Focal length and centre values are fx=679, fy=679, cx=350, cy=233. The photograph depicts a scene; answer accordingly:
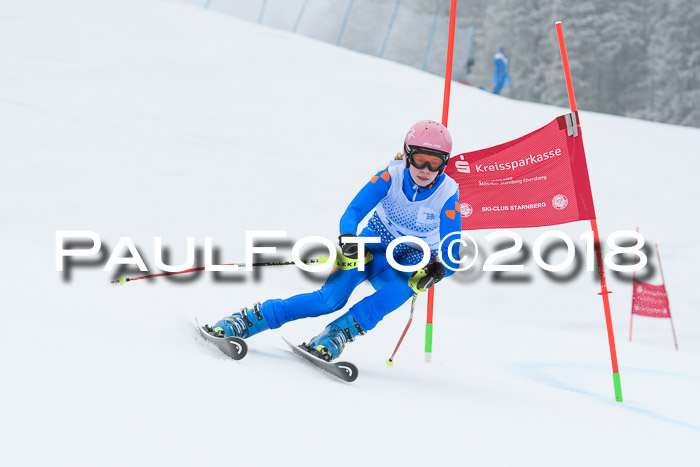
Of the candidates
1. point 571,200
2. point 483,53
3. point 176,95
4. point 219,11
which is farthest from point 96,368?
point 483,53

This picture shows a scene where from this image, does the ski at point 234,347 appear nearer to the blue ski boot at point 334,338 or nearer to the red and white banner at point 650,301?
the blue ski boot at point 334,338

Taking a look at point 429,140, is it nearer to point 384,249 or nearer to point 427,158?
point 427,158

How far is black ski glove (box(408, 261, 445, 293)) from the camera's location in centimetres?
356

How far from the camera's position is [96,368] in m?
2.19

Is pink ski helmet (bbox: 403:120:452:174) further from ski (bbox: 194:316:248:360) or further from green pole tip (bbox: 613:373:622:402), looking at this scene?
green pole tip (bbox: 613:373:622:402)

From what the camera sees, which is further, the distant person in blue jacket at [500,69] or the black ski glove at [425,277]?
the distant person in blue jacket at [500,69]

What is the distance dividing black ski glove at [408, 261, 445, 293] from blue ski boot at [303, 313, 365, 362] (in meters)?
0.37

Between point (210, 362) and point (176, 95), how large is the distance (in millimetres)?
10324

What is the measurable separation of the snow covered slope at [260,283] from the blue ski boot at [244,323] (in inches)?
6.5

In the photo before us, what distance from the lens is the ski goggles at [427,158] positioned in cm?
364

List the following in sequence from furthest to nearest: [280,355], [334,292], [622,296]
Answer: [622,296], [334,292], [280,355]

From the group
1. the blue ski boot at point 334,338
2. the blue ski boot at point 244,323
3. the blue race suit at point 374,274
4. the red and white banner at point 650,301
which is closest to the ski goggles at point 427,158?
the blue race suit at point 374,274

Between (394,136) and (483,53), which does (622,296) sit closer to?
(394,136)

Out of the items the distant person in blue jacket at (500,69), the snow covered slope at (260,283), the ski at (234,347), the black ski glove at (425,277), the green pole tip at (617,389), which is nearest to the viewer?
the snow covered slope at (260,283)
